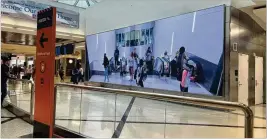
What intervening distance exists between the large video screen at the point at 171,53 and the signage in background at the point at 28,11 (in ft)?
6.90

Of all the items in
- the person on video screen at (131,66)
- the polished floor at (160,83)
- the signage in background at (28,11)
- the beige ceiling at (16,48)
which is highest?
the signage in background at (28,11)

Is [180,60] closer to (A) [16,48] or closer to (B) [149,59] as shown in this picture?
(B) [149,59]

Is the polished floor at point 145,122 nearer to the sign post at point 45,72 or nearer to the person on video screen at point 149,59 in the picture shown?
the sign post at point 45,72

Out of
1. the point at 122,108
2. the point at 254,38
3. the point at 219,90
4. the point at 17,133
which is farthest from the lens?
the point at 254,38

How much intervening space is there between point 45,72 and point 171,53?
5421mm

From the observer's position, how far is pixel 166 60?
26.6 ft

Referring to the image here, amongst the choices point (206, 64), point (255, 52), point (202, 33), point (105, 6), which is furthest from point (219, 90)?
point (105, 6)

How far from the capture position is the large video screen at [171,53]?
22.1 ft

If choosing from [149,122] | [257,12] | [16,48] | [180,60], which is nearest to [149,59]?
[180,60]

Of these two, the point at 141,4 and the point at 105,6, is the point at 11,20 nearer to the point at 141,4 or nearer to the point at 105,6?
the point at 105,6

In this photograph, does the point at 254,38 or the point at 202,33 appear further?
the point at 254,38

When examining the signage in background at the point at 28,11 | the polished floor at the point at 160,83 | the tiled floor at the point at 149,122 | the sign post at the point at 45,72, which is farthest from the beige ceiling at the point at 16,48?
the sign post at the point at 45,72

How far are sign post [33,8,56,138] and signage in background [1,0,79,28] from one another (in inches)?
320

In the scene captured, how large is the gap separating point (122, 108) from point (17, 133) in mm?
2573
